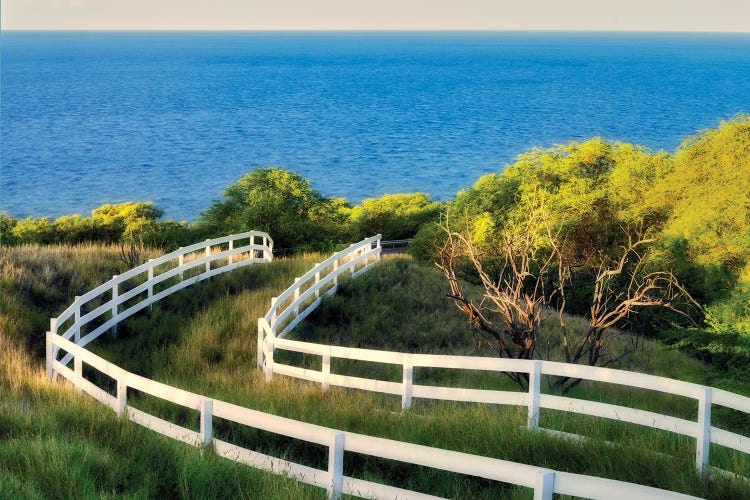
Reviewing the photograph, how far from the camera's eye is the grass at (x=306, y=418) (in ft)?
24.8

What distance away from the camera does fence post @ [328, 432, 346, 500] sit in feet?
21.4

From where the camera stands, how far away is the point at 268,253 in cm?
2722

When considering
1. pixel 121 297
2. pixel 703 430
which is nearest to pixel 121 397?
pixel 703 430

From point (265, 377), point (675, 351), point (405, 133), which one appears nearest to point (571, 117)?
point (405, 133)

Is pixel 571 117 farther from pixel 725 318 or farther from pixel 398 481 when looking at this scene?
pixel 398 481

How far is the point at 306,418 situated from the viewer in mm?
10070

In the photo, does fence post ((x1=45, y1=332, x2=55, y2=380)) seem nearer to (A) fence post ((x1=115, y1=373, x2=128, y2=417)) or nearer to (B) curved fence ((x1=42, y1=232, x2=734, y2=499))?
(B) curved fence ((x1=42, y1=232, x2=734, y2=499))

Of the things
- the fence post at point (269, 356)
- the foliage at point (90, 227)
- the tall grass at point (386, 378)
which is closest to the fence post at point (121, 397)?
the tall grass at point (386, 378)

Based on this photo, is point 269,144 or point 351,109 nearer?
point 269,144

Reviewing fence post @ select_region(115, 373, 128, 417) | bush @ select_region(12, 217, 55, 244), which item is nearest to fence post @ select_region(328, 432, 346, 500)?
fence post @ select_region(115, 373, 128, 417)

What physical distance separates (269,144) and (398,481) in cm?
14294

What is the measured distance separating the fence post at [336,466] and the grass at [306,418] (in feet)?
0.70

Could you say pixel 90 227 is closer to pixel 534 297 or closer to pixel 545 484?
pixel 534 297

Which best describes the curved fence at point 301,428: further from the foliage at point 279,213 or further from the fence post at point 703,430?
the foliage at point 279,213
